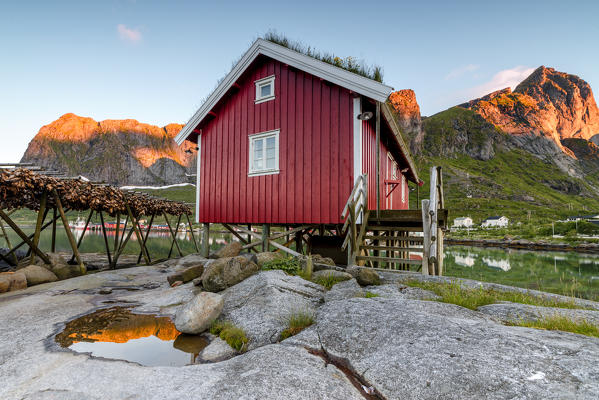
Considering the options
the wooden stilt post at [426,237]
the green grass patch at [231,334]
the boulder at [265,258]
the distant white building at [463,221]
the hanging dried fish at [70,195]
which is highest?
the hanging dried fish at [70,195]

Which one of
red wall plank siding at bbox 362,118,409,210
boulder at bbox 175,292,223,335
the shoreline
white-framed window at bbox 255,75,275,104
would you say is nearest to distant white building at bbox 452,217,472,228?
the shoreline

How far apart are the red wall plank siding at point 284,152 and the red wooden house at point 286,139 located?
0.03 meters

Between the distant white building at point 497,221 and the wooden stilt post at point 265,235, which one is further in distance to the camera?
the distant white building at point 497,221

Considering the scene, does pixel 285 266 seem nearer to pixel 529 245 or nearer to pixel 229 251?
pixel 229 251

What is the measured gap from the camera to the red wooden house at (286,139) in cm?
848

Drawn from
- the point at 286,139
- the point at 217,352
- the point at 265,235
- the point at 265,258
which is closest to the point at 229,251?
the point at 265,235

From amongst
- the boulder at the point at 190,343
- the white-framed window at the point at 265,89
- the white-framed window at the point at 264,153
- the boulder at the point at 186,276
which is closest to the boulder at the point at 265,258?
the boulder at the point at 186,276

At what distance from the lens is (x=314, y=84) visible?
9.04 meters

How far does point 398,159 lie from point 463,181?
307 ft

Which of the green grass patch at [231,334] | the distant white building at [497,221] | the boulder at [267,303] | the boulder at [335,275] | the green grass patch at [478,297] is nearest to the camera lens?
the green grass patch at [231,334]

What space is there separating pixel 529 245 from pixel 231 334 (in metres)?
42.9

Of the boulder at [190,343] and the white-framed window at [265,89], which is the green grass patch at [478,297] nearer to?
the boulder at [190,343]

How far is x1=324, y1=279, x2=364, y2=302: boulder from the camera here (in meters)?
4.59

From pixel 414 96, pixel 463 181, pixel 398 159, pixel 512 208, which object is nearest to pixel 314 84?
pixel 398 159
